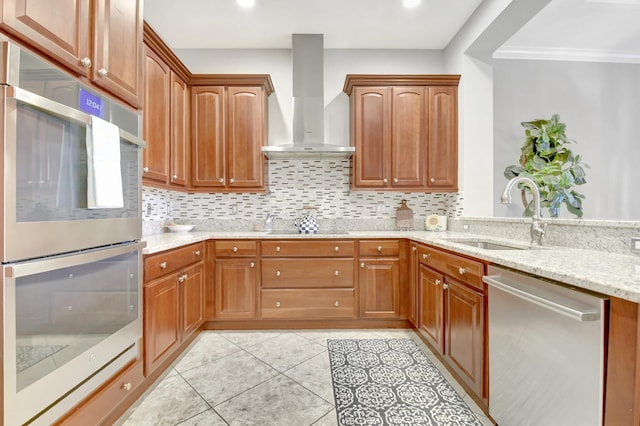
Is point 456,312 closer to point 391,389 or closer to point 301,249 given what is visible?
point 391,389

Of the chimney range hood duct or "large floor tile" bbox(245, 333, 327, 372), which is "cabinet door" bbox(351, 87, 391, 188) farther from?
"large floor tile" bbox(245, 333, 327, 372)

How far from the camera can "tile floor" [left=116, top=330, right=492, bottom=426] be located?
1.56 m

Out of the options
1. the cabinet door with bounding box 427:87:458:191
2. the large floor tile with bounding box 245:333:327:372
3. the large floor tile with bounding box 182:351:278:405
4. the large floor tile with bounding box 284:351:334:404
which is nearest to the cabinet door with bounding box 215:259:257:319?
the large floor tile with bounding box 245:333:327:372

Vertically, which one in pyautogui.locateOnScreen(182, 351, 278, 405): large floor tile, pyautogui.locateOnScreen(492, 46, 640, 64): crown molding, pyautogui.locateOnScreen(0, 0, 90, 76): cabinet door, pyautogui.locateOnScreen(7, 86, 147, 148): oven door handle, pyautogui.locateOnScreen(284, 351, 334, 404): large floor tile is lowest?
pyautogui.locateOnScreen(182, 351, 278, 405): large floor tile

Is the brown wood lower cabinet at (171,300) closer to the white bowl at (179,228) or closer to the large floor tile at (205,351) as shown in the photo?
the large floor tile at (205,351)

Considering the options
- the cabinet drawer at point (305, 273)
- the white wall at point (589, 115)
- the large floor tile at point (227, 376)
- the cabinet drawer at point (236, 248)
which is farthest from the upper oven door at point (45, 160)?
the white wall at point (589, 115)

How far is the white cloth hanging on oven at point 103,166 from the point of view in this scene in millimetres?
1140

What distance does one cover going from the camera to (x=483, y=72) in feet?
9.61

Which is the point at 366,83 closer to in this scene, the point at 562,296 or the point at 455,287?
the point at 455,287

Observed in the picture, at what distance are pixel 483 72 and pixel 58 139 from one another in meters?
3.41

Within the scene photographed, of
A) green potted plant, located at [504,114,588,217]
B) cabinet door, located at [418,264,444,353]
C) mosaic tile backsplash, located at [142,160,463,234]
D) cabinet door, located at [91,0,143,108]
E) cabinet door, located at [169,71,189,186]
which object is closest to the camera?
cabinet door, located at [91,0,143,108]

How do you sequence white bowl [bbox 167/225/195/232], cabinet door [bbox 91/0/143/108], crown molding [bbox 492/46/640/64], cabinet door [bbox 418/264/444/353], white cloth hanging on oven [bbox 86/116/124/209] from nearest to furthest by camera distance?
white cloth hanging on oven [bbox 86/116/124/209]
cabinet door [bbox 91/0/143/108]
cabinet door [bbox 418/264/444/353]
white bowl [bbox 167/225/195/232]
crown molding [bbox 492/46/640/64]

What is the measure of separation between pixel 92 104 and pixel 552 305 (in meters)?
1.94

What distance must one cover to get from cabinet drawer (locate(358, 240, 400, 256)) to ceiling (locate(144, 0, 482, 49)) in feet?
7.00
